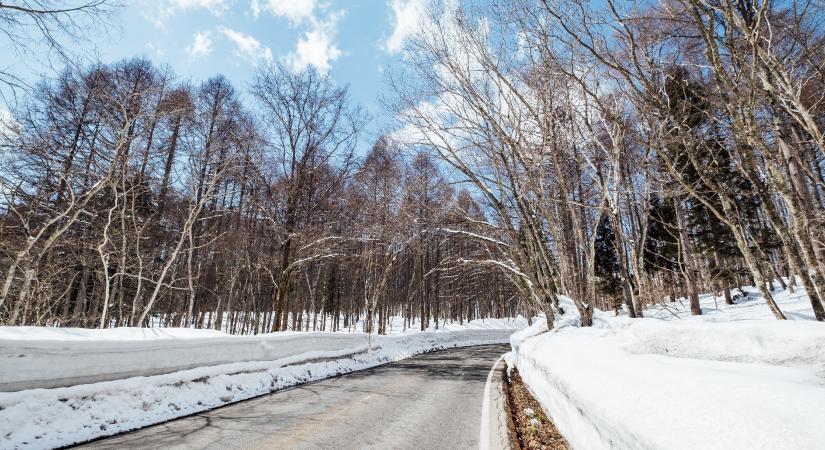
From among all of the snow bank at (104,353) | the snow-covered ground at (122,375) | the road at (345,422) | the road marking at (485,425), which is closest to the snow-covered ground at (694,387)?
the road marking at (485,425)

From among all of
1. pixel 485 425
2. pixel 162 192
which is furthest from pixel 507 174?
pixel 162 192

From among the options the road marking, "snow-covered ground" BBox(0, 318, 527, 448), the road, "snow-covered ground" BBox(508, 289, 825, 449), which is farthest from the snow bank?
"snow-covered ground" BBox(508, 289, 825, 449)

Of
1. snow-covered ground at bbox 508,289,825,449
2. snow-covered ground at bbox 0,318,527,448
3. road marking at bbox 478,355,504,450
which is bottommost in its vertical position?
road marking at bbox 478,355,504,450

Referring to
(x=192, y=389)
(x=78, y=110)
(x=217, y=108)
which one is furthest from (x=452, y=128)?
(x=78, y=110)

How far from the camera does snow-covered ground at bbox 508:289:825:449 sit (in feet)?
5.18

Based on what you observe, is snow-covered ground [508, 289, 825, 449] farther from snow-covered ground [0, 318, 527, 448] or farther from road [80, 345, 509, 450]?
snow-covered ground [0, 318, 527, 448]

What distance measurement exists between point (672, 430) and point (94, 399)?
6084mm

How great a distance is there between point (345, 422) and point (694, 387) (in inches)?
162

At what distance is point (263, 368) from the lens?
25.4 feet

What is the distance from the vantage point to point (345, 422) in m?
4.81

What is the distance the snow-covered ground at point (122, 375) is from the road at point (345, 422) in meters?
0.42

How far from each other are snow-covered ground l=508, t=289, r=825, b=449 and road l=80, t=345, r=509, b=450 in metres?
1.37

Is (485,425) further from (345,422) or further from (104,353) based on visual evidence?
(104,353)

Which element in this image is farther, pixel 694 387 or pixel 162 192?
pixel 162 192
